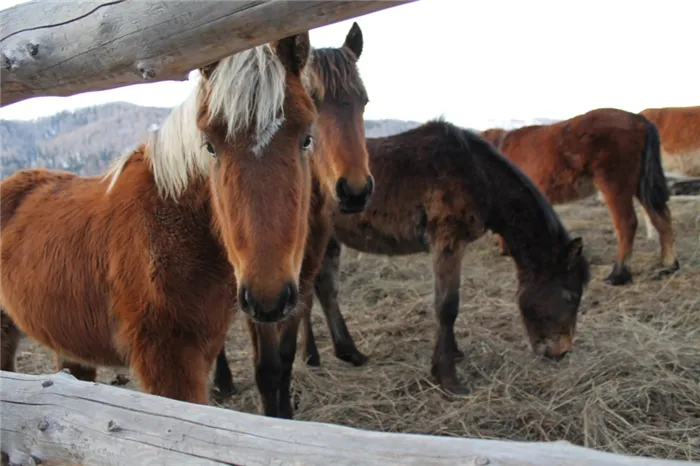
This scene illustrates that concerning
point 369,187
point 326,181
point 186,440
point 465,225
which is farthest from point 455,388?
point 186,440

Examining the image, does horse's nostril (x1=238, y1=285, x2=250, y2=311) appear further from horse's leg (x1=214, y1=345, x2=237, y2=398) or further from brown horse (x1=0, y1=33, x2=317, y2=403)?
horse's leg (x1=214, y1=345, x2=237, y2=398)

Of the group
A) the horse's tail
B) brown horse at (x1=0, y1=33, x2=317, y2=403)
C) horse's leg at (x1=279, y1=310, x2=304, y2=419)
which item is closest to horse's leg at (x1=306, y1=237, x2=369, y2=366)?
horse's leg at (x1=279, y1=310, x2=304, y2=419)

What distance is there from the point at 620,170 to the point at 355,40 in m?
4.56

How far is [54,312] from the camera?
2875 millimetres

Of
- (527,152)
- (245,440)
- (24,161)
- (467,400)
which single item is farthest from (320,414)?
(24,161)

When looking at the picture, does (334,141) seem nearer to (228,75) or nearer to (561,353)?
(228,75)

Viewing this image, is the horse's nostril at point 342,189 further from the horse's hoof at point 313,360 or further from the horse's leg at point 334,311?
the horse's hoof at point 313,360

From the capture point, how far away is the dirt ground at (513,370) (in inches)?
139

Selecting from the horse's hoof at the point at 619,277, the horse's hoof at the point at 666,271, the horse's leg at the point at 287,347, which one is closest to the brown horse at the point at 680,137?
the horse's hoof at the point at 666,271

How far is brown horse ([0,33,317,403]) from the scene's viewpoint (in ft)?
6.56

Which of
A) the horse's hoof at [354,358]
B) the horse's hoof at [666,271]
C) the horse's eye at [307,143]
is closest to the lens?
the horse's eye at [307,143]

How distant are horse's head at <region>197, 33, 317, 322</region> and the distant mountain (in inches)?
485

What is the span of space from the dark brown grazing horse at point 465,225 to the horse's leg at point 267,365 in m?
1.45

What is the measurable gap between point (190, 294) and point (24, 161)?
15.8 metres
